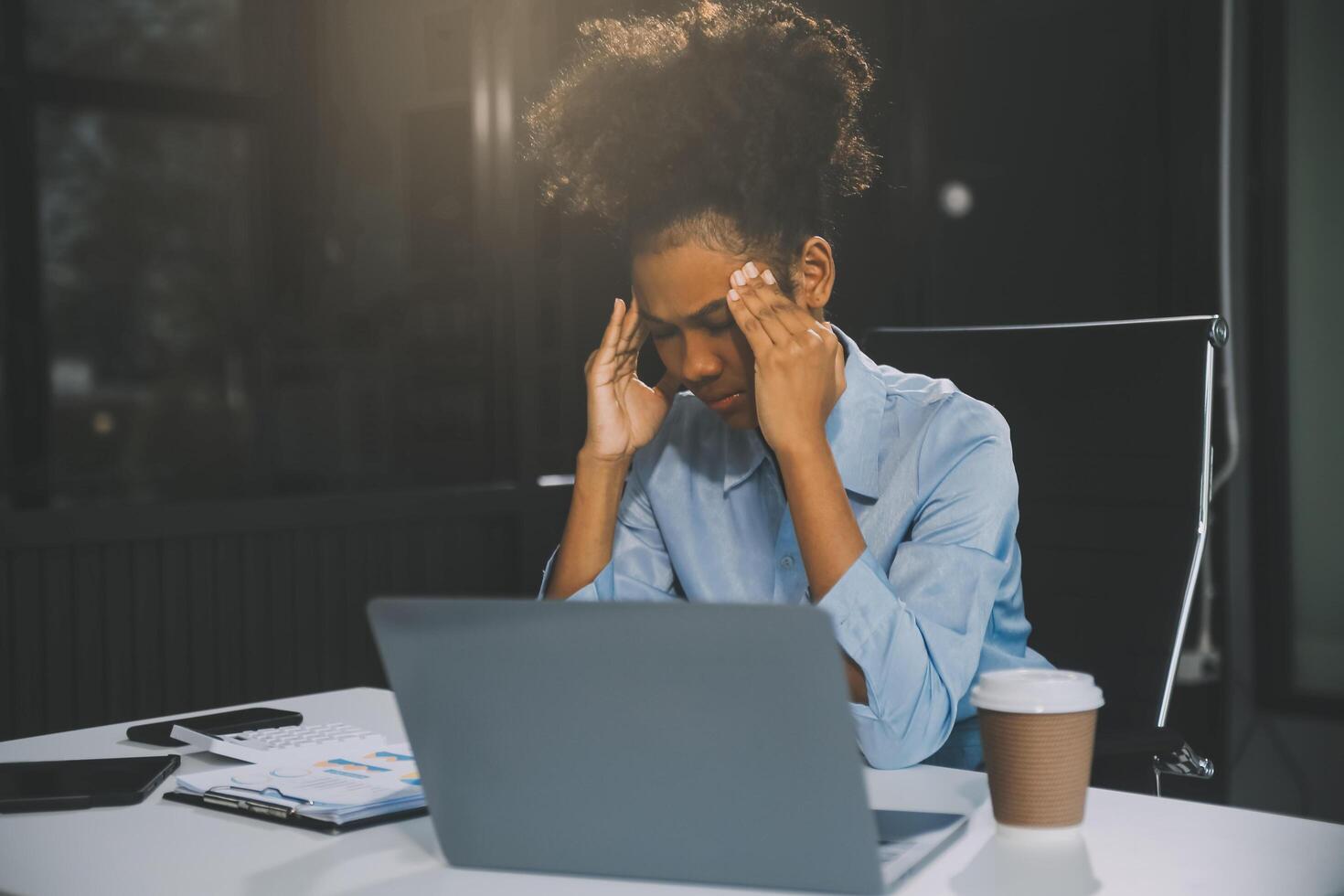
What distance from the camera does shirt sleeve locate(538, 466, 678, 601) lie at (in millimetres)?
1457

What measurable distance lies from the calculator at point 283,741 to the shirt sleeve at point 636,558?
1.06 feet

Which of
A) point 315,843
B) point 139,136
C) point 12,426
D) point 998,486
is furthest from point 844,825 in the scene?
point 139,136

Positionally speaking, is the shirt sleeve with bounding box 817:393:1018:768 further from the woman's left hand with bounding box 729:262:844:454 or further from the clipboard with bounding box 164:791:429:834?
the clipboard with bounding box 164:791:429:834

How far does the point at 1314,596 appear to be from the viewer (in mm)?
2975

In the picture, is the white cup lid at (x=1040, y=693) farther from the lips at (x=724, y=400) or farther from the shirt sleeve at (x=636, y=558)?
the shirt sleeve at (x=636, y=558)

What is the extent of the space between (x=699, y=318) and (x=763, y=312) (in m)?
0.07

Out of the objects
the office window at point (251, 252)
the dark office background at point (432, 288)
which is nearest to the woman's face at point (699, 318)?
the dark office background at point (432, 288)

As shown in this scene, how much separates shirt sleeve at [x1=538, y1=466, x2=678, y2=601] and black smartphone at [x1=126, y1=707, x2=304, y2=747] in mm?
309

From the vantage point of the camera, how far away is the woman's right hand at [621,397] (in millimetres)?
1438

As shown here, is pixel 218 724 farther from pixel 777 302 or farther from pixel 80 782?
pixel 777 302

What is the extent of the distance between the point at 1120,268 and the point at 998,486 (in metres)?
2.07

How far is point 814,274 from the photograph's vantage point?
136 centimetres

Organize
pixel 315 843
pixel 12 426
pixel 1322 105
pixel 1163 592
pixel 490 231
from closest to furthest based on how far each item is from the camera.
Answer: pixel 315 843 → pixel 1163 592 → pixel 12 426 → pixel 1322 105 → pixel 490 231

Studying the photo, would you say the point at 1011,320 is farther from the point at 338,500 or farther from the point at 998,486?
the point at 998,486
